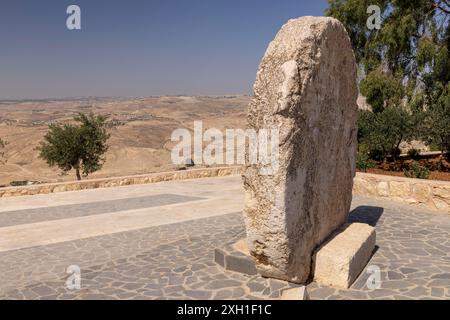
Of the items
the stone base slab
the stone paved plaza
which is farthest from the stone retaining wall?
the stone base slab

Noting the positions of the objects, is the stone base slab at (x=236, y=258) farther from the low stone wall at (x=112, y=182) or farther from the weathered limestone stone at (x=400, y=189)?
the low stone wall at (x=112, y=182)

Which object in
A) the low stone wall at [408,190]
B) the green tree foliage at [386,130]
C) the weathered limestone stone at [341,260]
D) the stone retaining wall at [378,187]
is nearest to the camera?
the weathered limestone stone at [341,260]

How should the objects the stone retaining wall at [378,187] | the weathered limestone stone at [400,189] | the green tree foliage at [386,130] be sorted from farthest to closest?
1. the green tree foliage at [386,130]
2. the weathered limestone stone at [400,189]
3. the stone retaining wall at [378,187]

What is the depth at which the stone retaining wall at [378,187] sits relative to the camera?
9.30 metres

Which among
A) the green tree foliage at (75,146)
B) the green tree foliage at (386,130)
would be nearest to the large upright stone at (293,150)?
the green tree foliage at (386,130)

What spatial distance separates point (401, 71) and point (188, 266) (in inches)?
594

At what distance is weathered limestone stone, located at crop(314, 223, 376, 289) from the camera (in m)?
5.19

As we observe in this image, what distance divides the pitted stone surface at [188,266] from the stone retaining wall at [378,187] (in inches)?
23.9

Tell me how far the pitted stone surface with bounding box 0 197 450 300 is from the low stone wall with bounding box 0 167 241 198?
615 cm

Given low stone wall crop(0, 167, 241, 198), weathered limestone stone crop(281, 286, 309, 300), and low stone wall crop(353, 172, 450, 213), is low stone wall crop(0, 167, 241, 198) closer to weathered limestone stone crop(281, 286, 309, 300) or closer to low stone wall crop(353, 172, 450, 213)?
low stone wall crop(353, 172, 450, 213)

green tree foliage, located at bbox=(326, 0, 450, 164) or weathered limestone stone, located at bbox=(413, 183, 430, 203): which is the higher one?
green tree foliage, located at bbox=(326, 0, 450, 164)

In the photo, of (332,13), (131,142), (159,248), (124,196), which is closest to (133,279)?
(159,248)

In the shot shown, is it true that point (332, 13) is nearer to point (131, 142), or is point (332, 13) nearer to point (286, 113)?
point (286, 113)

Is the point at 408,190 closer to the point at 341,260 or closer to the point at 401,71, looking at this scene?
the point at 341,260
